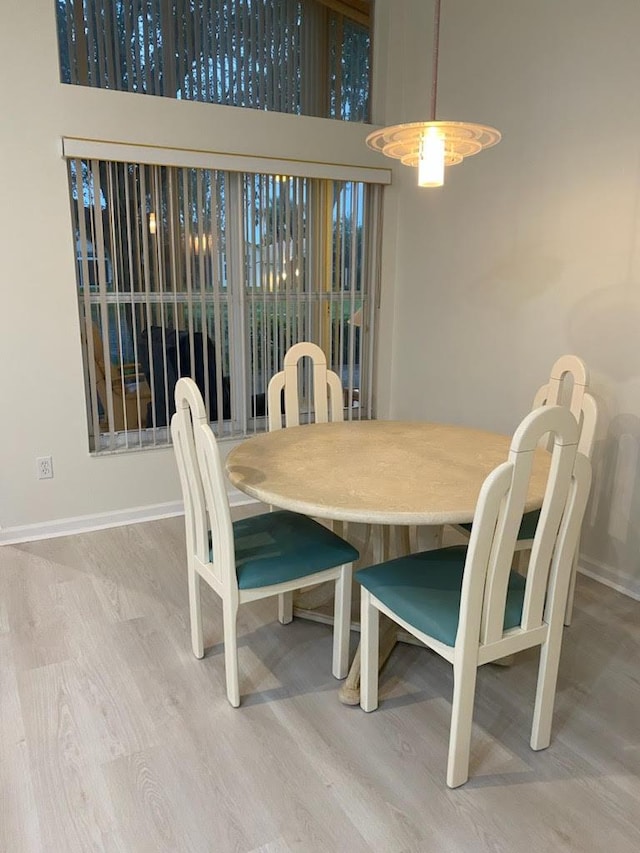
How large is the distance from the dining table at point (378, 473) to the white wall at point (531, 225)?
73cm

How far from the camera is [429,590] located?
1.81 meters

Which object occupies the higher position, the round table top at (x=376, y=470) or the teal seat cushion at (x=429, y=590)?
the round table top at (x=376, y=470)

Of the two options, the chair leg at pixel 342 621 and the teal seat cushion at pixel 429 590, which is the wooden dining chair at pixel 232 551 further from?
the teal seat cushion at pixel 429 590

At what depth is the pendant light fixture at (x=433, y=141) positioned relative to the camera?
1868 mm

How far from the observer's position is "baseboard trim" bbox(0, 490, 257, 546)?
3244 mm

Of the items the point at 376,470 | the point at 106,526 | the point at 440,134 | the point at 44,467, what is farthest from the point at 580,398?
the point at 44,467

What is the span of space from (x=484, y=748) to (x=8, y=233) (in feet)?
9.47

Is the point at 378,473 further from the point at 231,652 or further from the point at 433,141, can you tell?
the point at 433,141

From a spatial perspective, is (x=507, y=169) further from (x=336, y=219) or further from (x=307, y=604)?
(x=307, y=604)

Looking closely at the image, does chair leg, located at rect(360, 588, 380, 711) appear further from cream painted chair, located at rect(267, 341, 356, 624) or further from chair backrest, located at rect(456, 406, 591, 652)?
cream painted chair, located at rect(267, 341, 356, 624)

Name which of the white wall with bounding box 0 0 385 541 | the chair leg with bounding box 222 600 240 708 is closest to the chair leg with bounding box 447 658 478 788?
the chair leg with bounding box 222 600 240 708

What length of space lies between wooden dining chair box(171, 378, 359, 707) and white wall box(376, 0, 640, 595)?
1.43m

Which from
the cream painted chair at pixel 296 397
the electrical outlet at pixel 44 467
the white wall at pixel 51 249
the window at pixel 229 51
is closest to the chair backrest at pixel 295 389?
the cream painted chair at pixel 296 397

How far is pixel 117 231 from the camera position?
3213 millimetres
